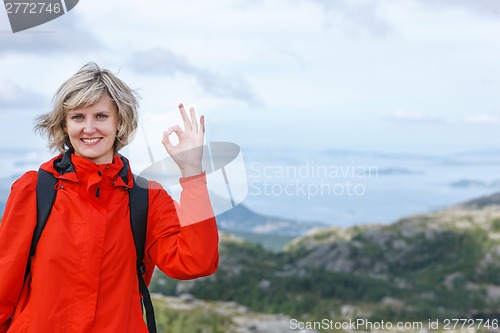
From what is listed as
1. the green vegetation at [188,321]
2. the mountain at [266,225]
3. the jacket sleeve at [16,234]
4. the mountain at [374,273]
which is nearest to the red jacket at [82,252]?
the jacket sleeve at [16,234]

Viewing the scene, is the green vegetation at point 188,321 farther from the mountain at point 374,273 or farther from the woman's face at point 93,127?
the woman's face at point 93,127

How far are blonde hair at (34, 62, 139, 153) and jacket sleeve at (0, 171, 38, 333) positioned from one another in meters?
0.29

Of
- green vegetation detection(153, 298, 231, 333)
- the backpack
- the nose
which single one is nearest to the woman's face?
the nose

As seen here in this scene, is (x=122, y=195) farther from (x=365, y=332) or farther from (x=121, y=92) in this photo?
(x=365, y=332)

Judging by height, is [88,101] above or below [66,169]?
above

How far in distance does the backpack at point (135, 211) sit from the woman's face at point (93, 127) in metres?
0.18

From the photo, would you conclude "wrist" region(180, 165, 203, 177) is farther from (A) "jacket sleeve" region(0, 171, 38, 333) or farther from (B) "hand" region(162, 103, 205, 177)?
(A) "jacket sleeve" region(0, 171, 38, 333)

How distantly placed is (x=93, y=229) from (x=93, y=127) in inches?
16.2

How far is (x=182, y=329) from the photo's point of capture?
10.7 m

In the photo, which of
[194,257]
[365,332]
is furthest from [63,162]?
[365,332]

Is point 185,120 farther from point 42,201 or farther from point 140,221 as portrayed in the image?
point 42,201

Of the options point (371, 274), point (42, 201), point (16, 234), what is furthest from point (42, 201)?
point (371, 274)

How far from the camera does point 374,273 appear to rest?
1498cm

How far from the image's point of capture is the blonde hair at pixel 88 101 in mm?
2625
